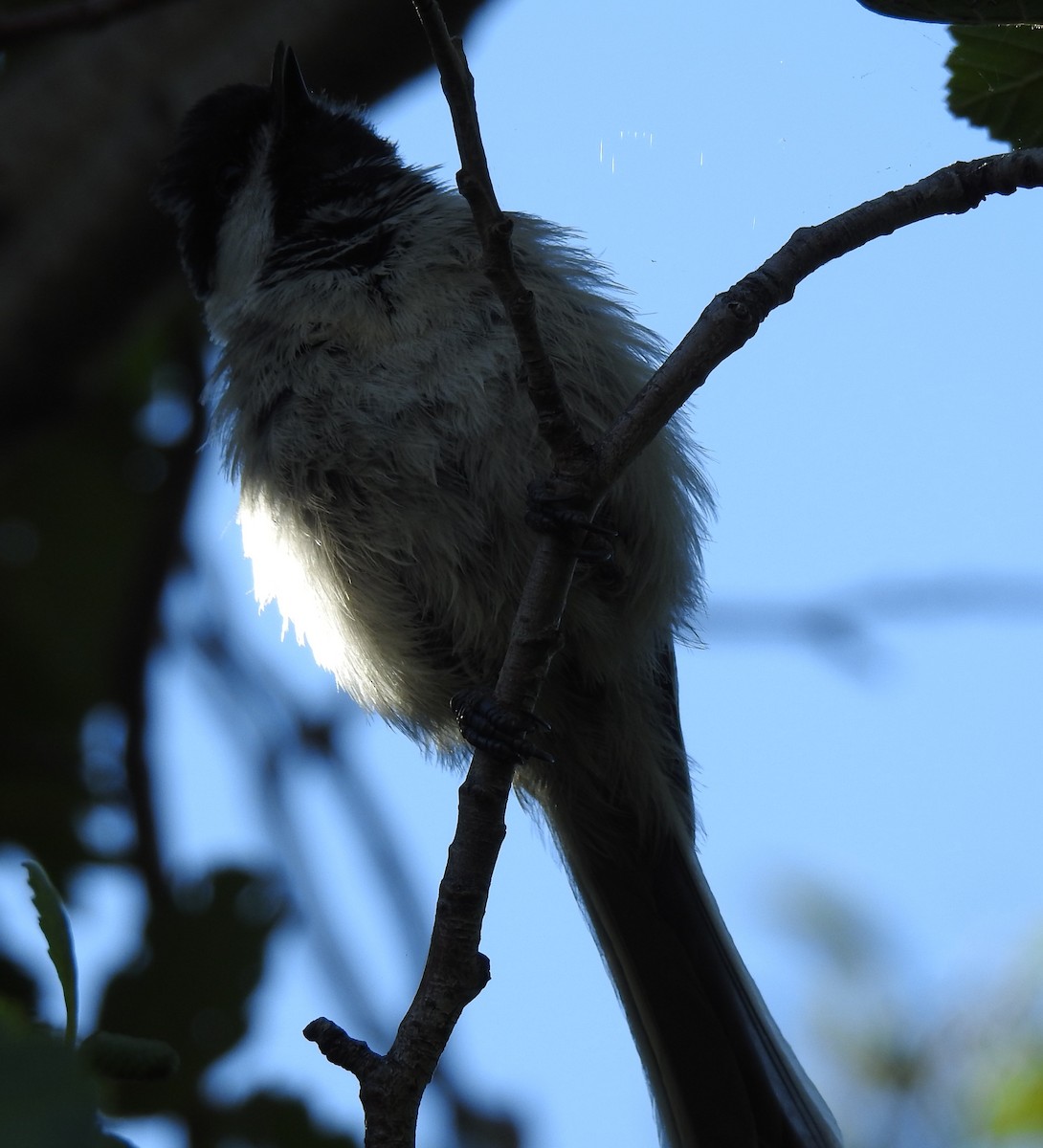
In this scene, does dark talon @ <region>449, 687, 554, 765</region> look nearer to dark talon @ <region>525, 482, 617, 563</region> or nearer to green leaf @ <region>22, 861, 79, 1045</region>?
dark talon @ <region>525, 482, 617, 563</region>

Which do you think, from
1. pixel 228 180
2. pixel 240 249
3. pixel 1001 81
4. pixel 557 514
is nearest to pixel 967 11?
pixel 1001 81

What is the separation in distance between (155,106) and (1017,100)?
80.7 inches

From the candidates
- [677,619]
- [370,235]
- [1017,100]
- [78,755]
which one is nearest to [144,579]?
[78,755]

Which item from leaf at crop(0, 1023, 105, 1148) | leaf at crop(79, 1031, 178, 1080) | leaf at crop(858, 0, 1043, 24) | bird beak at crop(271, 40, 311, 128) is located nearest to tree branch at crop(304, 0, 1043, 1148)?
leaf at crop(858, 0, 1043, 24)

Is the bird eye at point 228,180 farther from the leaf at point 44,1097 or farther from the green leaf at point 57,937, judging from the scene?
the leaf at point 44,1097

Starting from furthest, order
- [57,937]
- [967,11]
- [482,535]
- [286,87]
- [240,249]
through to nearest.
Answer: [286,87], [240,249], [482,535], [967,11], [57,937]

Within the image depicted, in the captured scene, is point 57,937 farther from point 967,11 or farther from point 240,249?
point 240,249

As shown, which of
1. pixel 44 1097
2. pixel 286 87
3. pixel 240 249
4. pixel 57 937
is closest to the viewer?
pixel 44 1097

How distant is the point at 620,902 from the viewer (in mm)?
2441

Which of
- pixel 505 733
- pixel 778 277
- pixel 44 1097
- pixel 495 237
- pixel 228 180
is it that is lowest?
pixel 44 1097

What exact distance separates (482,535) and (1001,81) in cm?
106

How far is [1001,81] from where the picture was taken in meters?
1.49

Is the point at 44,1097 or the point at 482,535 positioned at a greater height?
the point at 482,535

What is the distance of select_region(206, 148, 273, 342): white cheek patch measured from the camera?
8.29 ft
